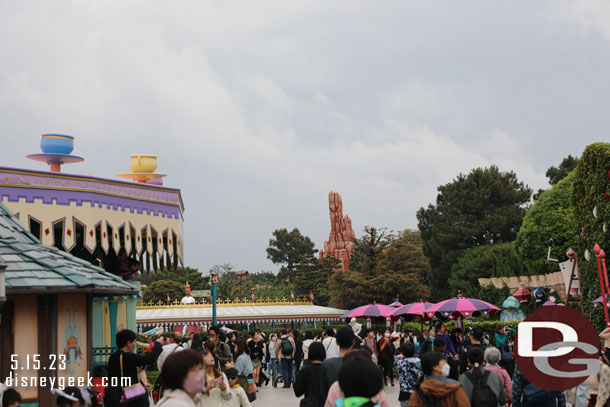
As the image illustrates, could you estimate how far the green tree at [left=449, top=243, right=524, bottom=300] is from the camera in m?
55.0

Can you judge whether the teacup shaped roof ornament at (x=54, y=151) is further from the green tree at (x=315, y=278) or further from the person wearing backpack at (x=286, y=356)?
the green tree at (x=315, y=278)

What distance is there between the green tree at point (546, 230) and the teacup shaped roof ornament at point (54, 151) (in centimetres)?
3468

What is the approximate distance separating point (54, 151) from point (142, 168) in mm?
2517

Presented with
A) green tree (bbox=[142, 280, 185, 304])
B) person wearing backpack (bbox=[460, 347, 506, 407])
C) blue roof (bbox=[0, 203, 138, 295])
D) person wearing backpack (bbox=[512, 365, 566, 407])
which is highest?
green tree (bbox=[142, 280, 185, 304])

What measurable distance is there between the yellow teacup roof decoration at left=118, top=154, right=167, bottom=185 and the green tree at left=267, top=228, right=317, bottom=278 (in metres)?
68.5

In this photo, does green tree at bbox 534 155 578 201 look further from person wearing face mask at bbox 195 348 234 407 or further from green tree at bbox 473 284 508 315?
person wearing face mask at bbox 195 348 234 407

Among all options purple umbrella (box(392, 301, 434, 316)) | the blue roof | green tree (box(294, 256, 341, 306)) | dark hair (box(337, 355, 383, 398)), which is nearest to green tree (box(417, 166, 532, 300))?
green tree (box(294, 256, 341, 306))

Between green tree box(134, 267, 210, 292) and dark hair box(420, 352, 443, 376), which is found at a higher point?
green tree box(134, 267, 210, 292)

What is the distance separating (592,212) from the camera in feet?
71.4

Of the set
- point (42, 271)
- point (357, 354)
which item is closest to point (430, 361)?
point (357, 354)

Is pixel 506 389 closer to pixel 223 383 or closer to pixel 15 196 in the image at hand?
pixel 223 383

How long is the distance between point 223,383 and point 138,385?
108 centimetres

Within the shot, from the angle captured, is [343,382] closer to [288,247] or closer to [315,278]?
[315,278]

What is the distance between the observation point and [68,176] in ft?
54.9
